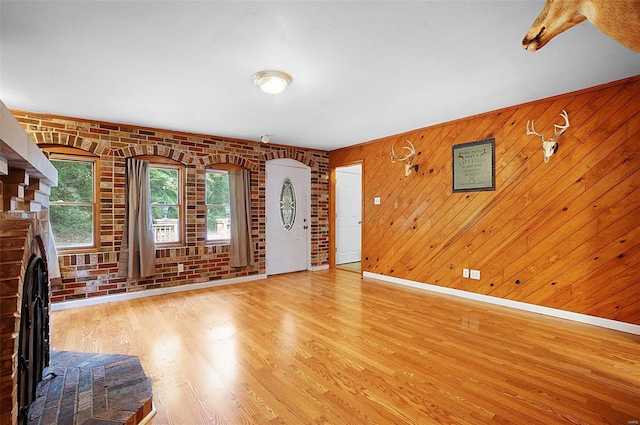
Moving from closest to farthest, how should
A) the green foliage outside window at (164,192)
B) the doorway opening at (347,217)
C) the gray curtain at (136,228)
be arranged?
the gray curtain at (136,228), the green foliage outside window at (164,192), the doorway opening at (347,217)

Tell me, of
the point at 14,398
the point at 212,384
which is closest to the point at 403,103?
the point at 212,384

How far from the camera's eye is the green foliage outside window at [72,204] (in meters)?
3.87

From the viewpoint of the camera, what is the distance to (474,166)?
404 cm

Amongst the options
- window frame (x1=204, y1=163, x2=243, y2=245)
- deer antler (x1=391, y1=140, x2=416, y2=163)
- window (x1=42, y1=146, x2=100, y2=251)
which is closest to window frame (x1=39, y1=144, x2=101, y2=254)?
window (x1=42, y1=146, x2=100, y2=251)

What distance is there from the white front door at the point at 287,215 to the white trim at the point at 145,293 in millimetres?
542

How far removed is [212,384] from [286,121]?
3.19m

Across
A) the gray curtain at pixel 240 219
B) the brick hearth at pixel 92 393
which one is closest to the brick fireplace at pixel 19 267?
the brick hearth at pixel 92 393

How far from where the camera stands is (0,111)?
966mm

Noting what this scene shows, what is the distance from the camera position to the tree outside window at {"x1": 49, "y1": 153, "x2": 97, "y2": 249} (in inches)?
152

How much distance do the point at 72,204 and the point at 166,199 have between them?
1103mm

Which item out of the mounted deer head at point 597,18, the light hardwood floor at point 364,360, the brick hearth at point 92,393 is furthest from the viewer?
the light hardwood floor at point 364,360

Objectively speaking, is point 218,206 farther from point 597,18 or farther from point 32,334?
point 597,18

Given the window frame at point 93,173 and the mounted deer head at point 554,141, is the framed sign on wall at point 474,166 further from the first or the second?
the window frame at point 93,173

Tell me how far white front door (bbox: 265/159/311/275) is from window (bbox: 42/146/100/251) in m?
2.55
